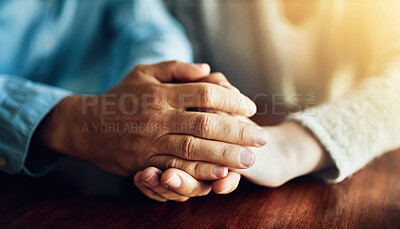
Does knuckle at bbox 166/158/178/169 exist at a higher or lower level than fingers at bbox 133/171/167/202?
higher

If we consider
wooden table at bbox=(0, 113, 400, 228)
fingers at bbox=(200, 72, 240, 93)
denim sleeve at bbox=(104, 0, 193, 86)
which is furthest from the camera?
denim sleeve at bbox=(104, 0, 193, 86)

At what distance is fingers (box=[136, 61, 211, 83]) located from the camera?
0.44 metres

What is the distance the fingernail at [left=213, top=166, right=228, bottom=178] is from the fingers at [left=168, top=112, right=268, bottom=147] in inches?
1.5

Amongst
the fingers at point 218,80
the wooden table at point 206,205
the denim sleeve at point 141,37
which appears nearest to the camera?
the wooden table at point 206,205

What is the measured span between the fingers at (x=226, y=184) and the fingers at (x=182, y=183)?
19mm

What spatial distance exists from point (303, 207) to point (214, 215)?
0.34ft

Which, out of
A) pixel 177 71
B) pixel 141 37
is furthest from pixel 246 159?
pixel 141 37

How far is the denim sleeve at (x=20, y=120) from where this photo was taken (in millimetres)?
439

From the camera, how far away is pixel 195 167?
0.37m

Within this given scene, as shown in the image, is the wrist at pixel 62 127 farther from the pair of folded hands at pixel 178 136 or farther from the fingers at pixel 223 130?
the fingers at pixel 223 130

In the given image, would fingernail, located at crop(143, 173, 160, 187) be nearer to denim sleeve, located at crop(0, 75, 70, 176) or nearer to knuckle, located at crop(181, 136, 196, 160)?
knuckle, located at crop(181, 136, 196, 160)

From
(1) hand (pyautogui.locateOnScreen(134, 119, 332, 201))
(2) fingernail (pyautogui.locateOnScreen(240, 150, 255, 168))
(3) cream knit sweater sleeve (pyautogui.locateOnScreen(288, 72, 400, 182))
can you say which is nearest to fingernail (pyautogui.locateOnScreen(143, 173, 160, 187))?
(1) hand (pyautogui.locateOnScreen(134, 119, 332, 201))

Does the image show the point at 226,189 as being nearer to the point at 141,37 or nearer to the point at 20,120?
the point at 20,120

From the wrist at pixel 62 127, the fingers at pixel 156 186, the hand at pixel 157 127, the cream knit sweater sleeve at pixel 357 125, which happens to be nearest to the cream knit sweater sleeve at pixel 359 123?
the cream knit sweater sleeve at pixel 357 125
